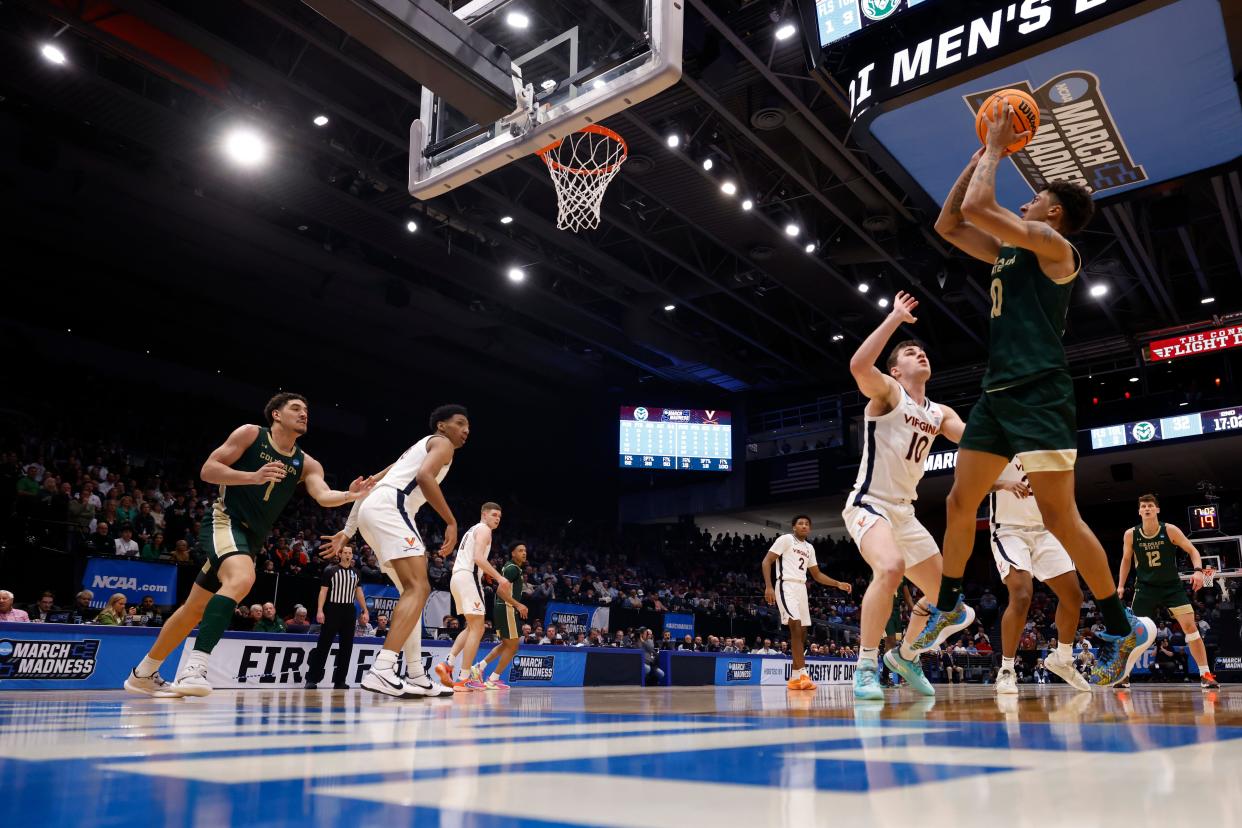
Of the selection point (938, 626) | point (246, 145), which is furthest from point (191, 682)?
point (246, 145)

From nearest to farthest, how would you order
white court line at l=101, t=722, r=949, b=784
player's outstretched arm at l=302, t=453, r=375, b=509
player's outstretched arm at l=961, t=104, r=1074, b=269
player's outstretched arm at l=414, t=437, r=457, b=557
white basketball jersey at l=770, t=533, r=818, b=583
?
white court line at l=101, t=722, r=949, b=784, player's outstretched arm at l=961, t=104, r=1074, b=269, player's outstretched arm at l=302, t=453, r=375, b=509, player's outstretched arm at l=414, t=437, r=457, b=557, white basketball jersey at l=770, t=533, r=818, b=583

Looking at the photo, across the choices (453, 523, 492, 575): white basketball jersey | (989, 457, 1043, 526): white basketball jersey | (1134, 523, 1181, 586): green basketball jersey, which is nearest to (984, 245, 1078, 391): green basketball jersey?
(989, 457, 1043, 526): white basketball jersey

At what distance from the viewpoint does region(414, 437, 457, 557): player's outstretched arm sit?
5664mm

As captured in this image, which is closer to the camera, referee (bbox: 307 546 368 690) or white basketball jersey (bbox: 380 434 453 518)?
white basketball jersey (bbox: 380 434 453 518)

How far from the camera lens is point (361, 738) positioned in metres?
2.34

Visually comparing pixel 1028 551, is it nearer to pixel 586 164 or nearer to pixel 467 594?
pixel 467 594

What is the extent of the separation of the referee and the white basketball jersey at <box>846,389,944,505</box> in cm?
555

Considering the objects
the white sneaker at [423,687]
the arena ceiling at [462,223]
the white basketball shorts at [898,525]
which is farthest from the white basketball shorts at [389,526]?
the arena ceiling at [462,223]

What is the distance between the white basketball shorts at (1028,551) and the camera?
20.5ft

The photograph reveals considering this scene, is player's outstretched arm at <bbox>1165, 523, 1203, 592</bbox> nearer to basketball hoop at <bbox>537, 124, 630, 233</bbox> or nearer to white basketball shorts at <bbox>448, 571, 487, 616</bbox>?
Result: white basketball shorts at <bbox>448, 571, 487, 616</bbox>

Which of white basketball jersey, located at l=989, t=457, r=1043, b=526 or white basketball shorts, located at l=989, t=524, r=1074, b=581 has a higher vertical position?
white basketball jersey, located at l=989, t=457, r=1043, b=526

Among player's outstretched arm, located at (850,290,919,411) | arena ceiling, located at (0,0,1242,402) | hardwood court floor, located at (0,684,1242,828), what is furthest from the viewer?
arena ceiling, located at (0,0,1242,402)

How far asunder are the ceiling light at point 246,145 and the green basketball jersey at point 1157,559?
1322cm

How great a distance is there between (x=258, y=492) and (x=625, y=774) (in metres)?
4.43
